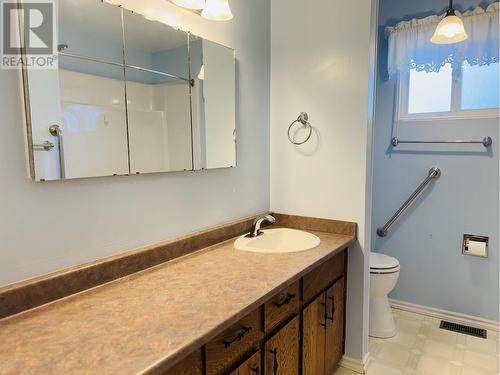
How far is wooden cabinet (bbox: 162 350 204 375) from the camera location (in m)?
0.91

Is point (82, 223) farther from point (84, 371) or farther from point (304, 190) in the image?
point (304, 190)

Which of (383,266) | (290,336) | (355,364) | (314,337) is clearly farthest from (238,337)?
(383,266)

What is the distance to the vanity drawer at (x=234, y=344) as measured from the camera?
1.03 metres

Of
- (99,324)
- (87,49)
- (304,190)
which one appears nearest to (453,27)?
(304,190)

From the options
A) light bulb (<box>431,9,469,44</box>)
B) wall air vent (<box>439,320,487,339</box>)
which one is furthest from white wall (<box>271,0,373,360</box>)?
wall air vent (<box>439,320,487,339</box>)

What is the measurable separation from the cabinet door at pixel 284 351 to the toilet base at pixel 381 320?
3.64ft

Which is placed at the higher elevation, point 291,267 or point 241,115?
point 241,115

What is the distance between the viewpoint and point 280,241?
200cm

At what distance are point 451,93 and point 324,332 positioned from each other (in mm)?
1971

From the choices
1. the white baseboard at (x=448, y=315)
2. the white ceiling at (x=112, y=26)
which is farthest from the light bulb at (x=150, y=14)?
the white baseboard at (x=448, y=315)

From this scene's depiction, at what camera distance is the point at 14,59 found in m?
1.02

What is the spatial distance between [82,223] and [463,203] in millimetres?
2504

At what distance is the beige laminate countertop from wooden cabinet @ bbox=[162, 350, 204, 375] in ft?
0.27

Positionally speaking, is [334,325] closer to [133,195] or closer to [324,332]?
[324,332]
